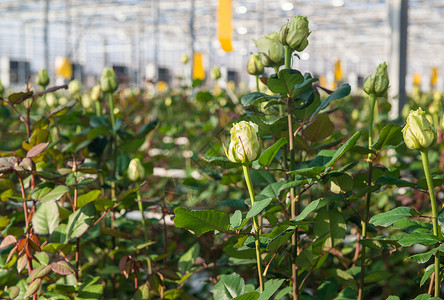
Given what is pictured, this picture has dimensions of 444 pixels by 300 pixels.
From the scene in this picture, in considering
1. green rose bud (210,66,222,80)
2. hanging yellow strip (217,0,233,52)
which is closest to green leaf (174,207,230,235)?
hanging yellow strip (217,0,233,52)

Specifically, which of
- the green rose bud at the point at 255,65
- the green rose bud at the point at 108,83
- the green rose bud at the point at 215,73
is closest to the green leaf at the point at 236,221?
the green rose bud at the point at 255,65

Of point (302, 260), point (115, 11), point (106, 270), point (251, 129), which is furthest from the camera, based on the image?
point (115, 11)

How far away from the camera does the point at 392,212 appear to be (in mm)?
533

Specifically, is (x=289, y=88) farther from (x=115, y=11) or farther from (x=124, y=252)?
(x=115, y=11)

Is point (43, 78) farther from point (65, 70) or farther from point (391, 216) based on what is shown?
point (65, 70)

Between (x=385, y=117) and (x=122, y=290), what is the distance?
0.91m

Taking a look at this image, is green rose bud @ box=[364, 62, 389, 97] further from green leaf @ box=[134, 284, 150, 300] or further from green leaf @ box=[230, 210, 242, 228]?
green leaf @ box=[134, 284, 150, 300]

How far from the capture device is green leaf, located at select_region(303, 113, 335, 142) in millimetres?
681

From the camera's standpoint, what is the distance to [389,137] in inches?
23.3

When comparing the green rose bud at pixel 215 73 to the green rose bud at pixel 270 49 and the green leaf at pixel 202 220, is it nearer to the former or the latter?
the green rose bud at pixel 270 49

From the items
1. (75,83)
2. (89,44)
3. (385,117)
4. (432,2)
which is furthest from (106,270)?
(89,44)

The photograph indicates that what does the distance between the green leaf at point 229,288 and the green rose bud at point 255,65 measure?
0.34 meters

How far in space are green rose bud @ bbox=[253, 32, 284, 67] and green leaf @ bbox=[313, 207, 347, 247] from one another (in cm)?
21

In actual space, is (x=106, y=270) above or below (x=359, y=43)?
below
